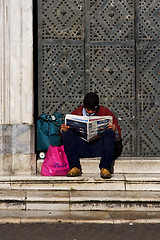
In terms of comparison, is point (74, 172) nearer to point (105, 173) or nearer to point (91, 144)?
point (105, 173)

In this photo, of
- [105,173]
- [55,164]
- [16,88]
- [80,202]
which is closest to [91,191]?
[105,173]

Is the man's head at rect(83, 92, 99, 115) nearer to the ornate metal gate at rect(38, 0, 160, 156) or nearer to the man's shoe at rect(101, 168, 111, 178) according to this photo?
the man's shoe at rect(101, 168, 111, 178)

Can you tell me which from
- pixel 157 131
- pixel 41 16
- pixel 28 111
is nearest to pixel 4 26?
pixel 41 16

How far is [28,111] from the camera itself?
7023mm

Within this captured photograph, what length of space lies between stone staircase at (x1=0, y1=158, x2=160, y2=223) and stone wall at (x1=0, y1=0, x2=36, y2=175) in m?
0.45

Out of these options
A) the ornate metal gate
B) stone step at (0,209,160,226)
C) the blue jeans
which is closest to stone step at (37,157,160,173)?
the blue jeans

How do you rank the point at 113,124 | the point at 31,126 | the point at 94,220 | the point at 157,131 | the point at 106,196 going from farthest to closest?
the point at 157,131 < the point at 31,126 < the point at 113,124 < the point at 106,196 < the point at 94,220

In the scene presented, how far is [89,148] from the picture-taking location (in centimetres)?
662

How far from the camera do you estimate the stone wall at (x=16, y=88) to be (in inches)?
269

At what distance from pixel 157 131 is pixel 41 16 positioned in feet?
8.91

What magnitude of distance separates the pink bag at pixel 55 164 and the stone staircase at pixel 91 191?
275 mm

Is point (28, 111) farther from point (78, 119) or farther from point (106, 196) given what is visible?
point (106, 196)

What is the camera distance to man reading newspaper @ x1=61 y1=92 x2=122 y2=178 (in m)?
6.20

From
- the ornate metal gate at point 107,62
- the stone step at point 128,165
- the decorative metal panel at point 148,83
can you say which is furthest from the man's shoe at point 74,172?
the decorative metal panel at point 148,83
